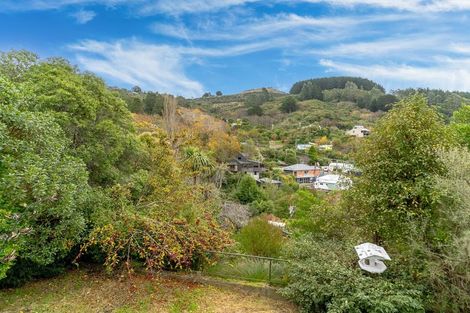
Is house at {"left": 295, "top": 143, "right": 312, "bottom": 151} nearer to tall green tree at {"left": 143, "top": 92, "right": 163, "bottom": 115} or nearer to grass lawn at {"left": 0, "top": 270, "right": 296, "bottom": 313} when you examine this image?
tall green tree at {"left": 143, "top": 92, "right": 163, "bottom": 115}

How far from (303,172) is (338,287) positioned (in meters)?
40.1

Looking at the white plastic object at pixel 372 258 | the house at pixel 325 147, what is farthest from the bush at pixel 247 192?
the house at pixel 325 147

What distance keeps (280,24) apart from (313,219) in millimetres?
8867

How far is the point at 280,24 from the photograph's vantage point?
14.1m

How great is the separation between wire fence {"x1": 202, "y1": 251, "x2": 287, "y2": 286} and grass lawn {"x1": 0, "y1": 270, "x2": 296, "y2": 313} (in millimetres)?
579

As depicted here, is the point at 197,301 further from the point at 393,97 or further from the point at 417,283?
the point at 393,97

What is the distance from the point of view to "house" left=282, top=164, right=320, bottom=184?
1767 inches

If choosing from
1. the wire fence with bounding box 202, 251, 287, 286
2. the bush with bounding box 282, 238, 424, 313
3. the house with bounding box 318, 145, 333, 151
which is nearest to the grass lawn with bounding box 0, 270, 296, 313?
the wire fence with bounding box 202, 251, 287, 286

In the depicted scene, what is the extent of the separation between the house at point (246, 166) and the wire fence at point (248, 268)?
29139 mm

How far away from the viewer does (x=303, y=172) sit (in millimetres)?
46062

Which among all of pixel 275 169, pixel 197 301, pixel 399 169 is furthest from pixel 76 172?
pixel 275 169

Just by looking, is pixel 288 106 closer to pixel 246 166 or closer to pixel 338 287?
pixel 246 166

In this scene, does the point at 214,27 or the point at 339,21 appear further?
the point at 214,27

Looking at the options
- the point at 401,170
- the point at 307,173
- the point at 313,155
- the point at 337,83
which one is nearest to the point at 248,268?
the point at 401,170
